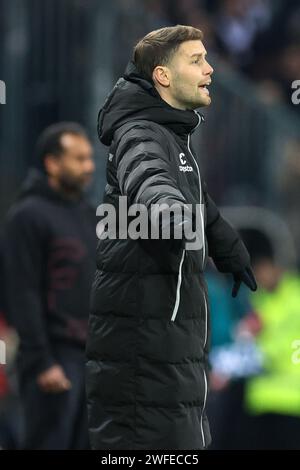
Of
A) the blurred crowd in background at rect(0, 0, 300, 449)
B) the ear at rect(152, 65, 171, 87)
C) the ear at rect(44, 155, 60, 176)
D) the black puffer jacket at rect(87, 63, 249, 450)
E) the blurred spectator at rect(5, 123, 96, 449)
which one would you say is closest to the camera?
the black puffer jacket at rect(87, 63, 249, 450)

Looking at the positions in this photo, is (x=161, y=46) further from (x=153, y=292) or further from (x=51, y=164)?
(x=51, y=164)

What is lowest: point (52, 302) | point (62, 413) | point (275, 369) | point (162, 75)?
point (275, 369)

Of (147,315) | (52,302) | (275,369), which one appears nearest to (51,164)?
(52,302)

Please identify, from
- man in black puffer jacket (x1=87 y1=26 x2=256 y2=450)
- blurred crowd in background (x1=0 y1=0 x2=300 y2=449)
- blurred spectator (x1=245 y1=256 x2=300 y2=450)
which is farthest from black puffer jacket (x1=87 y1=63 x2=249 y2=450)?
blurred spectator (x1=245 y1=256 x2=300 y2=450)

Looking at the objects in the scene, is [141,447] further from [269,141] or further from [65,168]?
[269,141]

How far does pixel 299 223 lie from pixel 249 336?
5.66 feet

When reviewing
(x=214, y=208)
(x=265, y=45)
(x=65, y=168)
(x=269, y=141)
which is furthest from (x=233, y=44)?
(x=214, y=208)

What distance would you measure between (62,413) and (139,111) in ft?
7.52

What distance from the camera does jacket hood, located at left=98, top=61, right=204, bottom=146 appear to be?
17.4ft

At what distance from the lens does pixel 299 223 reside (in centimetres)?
1105

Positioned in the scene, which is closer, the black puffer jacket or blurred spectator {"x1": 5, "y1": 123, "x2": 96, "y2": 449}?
the black puffer jacket

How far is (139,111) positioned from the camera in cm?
531

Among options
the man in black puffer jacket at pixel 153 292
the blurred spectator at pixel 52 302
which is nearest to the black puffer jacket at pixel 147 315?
the man in black puffer jacket at pixel 153 292

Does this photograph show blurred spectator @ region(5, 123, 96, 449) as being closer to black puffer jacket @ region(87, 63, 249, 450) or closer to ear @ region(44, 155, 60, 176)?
ear @ region(44, 155, 60, 176)
